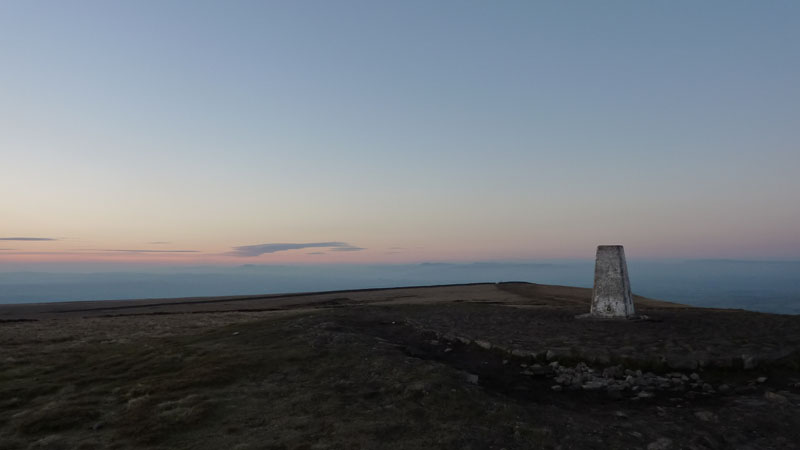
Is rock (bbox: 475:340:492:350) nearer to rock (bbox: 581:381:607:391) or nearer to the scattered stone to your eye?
the scattered stone

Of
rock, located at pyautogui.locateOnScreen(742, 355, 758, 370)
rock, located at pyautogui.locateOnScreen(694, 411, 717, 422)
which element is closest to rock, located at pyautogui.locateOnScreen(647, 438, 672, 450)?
rock, located at pyautogui.locateOnScreen(694, 411, 717, 422)

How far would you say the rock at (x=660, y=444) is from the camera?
7.18m

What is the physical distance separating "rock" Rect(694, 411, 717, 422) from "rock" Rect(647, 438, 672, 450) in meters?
1.73

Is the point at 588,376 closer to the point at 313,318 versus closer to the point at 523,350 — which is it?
the point at 523,350

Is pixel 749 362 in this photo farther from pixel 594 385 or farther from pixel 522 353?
pixel 522 353

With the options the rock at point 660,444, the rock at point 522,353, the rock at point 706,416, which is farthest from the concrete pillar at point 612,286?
the rock at point 660,444

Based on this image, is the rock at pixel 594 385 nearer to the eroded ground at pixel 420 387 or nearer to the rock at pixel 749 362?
the eroded ground at pixel 420 387

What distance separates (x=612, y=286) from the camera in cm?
2097

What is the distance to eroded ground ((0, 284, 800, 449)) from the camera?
7910mm

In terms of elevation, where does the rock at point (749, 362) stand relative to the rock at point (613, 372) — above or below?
above

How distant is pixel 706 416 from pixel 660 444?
83.6 inches

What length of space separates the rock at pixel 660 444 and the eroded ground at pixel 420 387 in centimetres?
6

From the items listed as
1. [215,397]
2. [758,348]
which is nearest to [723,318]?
[758,348]

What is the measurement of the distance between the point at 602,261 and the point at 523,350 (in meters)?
9.87
